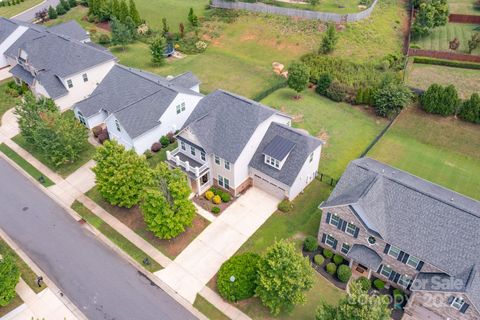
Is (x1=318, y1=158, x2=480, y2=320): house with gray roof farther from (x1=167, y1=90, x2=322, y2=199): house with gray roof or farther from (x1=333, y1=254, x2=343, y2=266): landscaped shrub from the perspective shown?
(x1=167, y1=90, x2=322, y2=199): house with gray roof

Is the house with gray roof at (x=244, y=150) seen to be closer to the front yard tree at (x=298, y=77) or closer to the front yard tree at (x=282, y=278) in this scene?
the front yard tree at (x=282, y=278)

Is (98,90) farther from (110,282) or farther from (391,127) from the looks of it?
(391,127)

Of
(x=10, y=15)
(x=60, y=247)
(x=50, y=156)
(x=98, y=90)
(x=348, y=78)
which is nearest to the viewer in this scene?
(x=60, y=247)

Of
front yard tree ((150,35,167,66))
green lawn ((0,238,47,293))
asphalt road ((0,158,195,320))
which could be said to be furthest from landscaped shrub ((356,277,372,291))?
front yard tree ((150,35,167,66))

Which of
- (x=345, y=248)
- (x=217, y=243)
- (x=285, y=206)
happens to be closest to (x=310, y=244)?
(x=345, y=248)

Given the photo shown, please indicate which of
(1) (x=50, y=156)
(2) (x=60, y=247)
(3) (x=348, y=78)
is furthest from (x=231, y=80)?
(2) (x=60, y=247)
